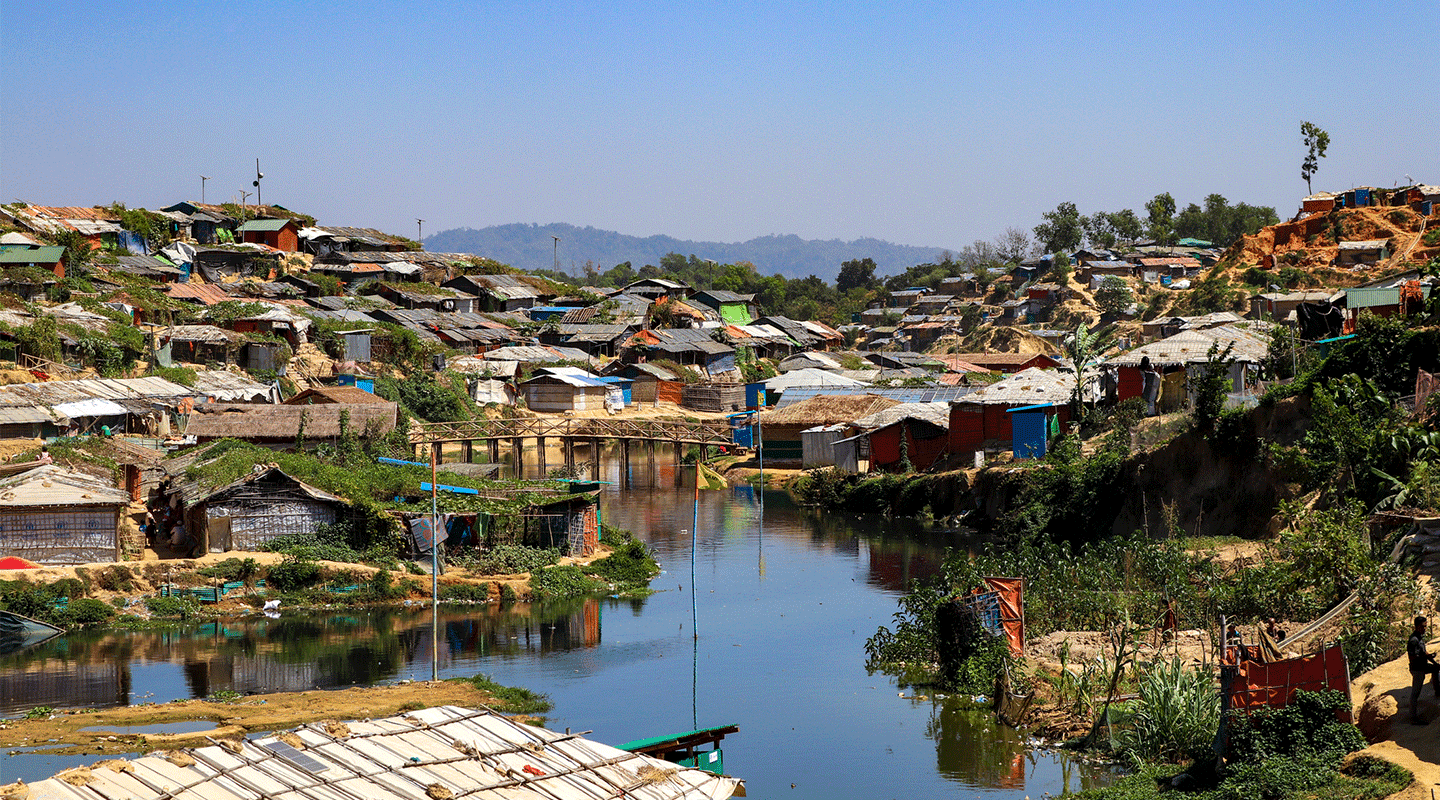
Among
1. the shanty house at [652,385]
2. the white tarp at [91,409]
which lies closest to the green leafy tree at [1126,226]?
the shanty house at [652,385]

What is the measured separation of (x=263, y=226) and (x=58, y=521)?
5723 cm

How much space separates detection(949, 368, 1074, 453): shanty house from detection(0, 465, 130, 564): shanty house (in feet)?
79.2

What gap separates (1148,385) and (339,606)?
23531 millimetres

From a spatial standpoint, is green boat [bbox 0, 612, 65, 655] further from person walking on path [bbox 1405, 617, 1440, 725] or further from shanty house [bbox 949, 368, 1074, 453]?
shanty house [bbox 949, 368, 1074, 453]

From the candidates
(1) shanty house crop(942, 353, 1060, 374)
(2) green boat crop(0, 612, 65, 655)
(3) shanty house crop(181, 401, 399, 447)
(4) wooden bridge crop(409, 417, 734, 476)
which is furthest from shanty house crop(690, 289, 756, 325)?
(2) green boat crop(0, 612, 65, 655)

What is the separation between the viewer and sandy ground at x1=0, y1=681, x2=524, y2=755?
57.2 ft

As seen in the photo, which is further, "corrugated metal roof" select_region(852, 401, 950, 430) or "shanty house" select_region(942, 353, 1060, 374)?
"shanty house" select_region(942, 353, 1060, 374)

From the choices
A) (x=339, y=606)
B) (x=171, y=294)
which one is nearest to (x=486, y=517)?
(x=339, y=606)

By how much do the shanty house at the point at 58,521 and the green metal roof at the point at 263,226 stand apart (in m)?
55.8

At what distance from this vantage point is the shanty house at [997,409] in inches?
1582

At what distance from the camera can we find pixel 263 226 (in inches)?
3159

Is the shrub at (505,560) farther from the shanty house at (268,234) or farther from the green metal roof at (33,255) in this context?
the shanty house at (268,234)

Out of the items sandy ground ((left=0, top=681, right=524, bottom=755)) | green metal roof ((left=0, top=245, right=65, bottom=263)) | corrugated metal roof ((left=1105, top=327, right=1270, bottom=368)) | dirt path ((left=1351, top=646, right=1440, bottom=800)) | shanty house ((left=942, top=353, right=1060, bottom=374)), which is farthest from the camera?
shanty house ((left=942, top=353, right=1060, bottom=374))

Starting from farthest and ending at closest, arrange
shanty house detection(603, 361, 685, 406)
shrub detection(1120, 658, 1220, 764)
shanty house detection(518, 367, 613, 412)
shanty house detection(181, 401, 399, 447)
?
shanty house detection(603, 361, 685, 406)
shanty house detection(518, 367, 613, 412)
shanty house detection(181, 401, 399, 447)
shrub detection(1120, 658, 1220, 764)
